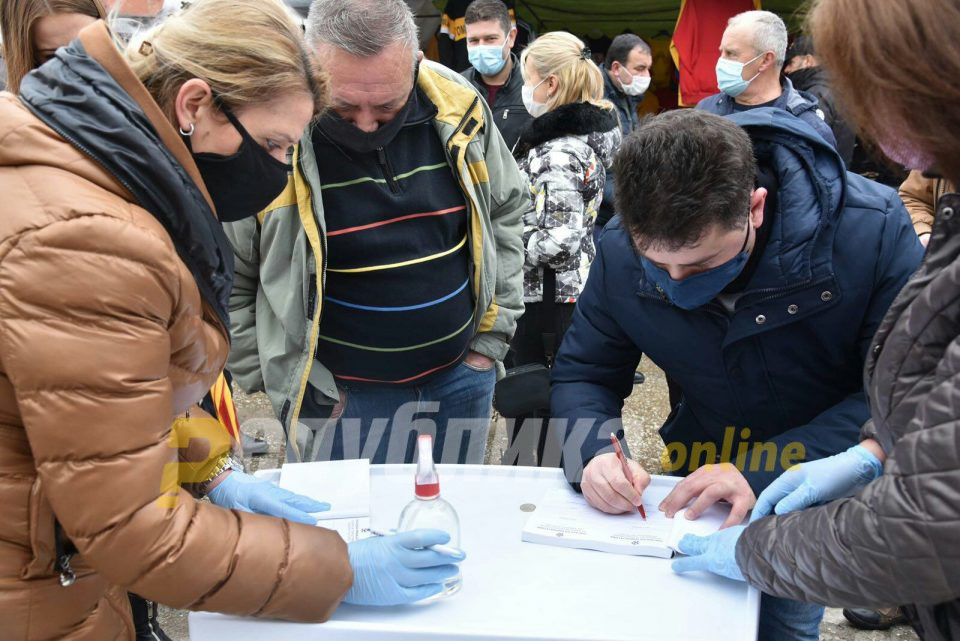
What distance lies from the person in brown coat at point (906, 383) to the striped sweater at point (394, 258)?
1.19 metres

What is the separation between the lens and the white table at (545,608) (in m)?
1.14

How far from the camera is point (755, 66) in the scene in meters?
3.76

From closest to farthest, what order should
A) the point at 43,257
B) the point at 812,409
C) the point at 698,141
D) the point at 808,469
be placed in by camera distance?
the point at 43,257, the point at 808,469, the point at 698,141, the point at 812,409

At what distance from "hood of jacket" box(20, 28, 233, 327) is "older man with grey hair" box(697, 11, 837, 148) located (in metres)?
3.26

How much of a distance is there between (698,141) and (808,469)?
0.60 metres

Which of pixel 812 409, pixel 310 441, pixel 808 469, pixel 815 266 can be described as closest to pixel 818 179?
pixel 815 266

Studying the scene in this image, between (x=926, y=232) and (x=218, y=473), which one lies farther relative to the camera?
(x=926, y=232)

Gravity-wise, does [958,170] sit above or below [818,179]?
above

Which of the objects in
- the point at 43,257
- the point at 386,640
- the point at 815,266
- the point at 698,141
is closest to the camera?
the point at 43,257

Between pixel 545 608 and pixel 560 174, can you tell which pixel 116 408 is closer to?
pixel 545 608

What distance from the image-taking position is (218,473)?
5.00 ft

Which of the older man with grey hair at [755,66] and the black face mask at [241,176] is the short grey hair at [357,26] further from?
the older man with grey hair at [755,66]

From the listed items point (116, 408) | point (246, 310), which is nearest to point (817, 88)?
point (246, 310)

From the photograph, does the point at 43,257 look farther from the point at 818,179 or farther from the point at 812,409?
the point at 812,409
